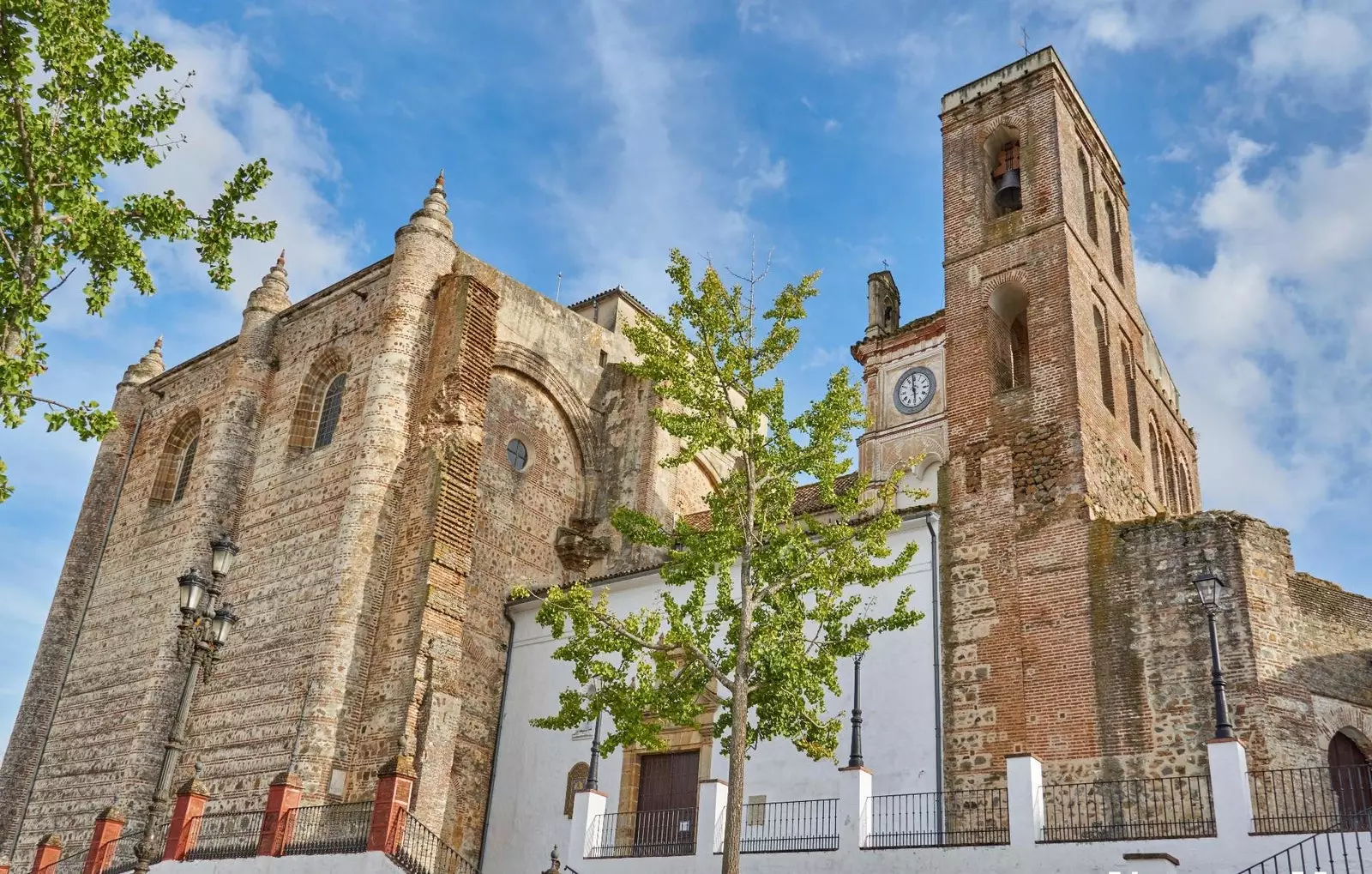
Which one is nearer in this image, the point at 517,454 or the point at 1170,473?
the point at 1170,473

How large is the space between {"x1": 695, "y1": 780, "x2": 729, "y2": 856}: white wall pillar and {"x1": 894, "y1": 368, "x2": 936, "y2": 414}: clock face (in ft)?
30.1

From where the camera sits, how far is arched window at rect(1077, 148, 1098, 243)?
20125 mm

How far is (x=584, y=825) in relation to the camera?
1571 cm

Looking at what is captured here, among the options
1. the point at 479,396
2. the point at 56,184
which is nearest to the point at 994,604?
the point at 479,396

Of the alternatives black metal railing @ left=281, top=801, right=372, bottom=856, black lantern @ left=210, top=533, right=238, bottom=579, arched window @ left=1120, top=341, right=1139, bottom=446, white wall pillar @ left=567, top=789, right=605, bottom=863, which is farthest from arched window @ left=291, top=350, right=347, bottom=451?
arched window @ left=1120, top=341, right=1139, bottom=446

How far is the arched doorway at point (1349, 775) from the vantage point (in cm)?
1308

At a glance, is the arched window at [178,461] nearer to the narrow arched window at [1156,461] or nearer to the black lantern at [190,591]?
the black lantern at [190,591]

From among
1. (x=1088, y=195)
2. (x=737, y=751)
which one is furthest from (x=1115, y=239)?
(x=737, y=751)

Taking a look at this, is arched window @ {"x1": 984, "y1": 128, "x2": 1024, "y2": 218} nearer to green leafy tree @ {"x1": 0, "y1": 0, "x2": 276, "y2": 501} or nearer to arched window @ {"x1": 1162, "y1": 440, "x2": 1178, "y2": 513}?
arched window @ {"x1": 1162, "y1": 440, "x2": 1178, "y2": 513}

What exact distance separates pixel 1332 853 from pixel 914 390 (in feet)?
40.1

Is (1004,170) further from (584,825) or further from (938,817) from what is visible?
(584,825)

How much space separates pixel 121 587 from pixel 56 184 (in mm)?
16207

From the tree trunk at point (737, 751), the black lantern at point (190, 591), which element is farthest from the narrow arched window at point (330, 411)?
the tree trunk at point (737, 751)

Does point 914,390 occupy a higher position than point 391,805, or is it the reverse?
point 914,390
